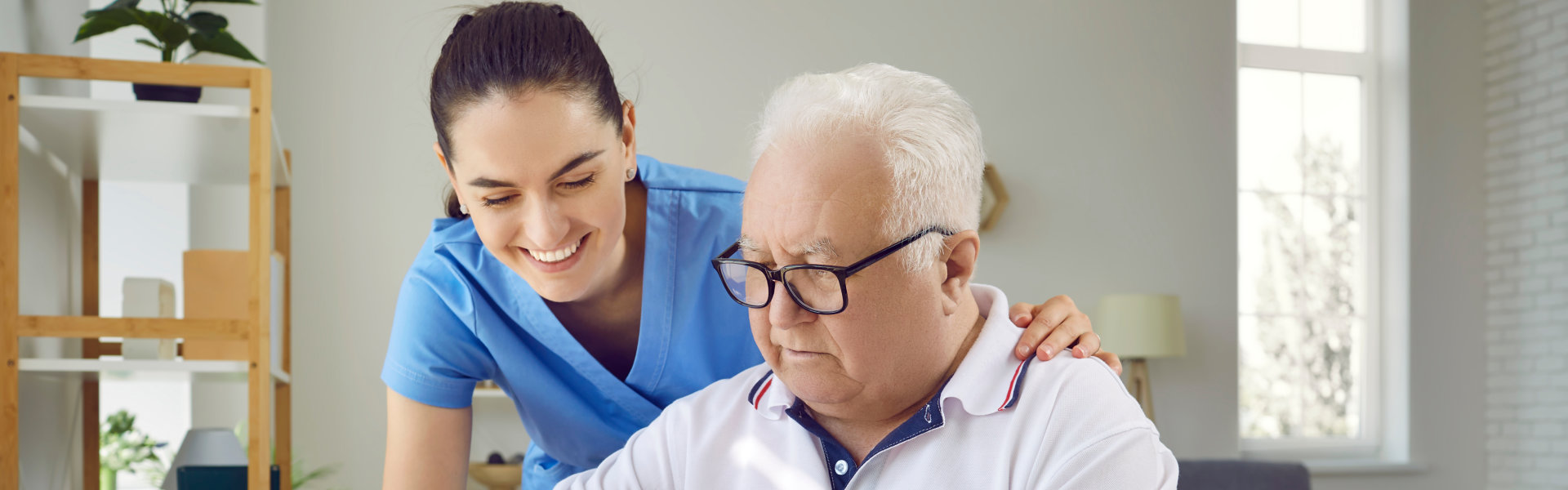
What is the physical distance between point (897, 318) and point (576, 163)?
424mm

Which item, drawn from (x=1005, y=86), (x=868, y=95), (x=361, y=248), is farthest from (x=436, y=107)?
(x=1005, y=86)

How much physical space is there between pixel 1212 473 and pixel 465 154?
3201 mm

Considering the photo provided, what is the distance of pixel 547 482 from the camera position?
186 cm

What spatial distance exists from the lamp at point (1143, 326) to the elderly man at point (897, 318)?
3759 mm

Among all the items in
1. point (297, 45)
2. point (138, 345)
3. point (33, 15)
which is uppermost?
point (297, 45)

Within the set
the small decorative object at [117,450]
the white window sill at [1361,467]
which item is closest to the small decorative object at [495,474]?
the small decorative object at [117,450]

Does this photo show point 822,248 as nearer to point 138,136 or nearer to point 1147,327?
point 138,136

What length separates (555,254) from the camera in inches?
54.3

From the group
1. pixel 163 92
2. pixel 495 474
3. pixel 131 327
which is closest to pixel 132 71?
pixel 163 92

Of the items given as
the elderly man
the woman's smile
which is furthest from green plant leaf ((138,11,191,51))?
the elderly man

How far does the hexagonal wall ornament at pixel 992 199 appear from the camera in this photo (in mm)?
5027

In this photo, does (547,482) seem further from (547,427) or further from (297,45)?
(297,45)

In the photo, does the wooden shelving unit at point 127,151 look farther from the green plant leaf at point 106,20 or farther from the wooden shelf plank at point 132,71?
the green plant leaf at point 106,20

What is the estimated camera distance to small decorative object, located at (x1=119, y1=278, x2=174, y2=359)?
2293 mm
